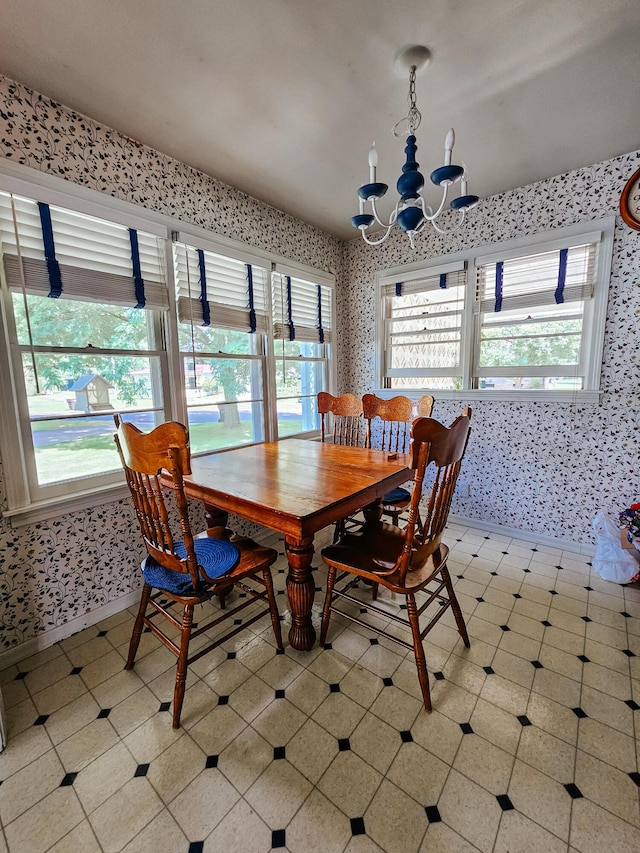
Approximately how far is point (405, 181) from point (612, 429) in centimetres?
223

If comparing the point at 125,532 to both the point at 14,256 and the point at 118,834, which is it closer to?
the point at 118,834

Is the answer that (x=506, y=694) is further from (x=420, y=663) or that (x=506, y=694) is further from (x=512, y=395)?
(x=512, y=395)

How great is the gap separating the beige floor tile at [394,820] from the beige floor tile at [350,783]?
27 mm

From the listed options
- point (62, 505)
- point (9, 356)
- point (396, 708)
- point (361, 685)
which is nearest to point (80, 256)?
point (9, 356)

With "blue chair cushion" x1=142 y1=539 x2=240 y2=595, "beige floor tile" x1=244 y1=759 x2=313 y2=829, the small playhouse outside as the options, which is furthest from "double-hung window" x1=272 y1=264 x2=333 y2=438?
"beige floor tile" x1=244 y1=759 x2=313 y2=829

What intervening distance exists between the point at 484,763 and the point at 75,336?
2639 millimetres

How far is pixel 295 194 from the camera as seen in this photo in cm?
274

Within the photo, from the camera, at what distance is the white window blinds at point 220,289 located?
2.38m

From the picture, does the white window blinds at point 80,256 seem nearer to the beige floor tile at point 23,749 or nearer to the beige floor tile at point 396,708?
the beige floor tile at point 23,749

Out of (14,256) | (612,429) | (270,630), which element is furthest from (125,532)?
(612,429)

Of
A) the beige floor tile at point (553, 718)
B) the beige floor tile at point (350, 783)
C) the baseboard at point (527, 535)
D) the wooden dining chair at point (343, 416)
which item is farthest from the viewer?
the wooden dining chair at point (343, 416)

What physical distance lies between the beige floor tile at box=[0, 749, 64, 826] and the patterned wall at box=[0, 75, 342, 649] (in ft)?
2.30

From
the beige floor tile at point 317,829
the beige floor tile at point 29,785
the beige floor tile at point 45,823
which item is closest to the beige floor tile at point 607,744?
the beige floor tile at point 317,829

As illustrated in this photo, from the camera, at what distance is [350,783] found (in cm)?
121
